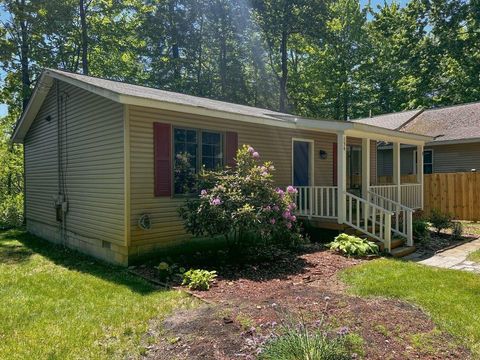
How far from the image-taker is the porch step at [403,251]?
7.32 meters

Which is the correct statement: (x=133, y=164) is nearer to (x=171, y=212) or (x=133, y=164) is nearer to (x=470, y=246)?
(x=171, y=212)

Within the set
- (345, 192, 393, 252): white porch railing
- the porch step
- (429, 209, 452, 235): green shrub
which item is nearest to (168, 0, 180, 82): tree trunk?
(345, 192, 393, 252): white porch railing

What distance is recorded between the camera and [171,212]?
7.30 meters

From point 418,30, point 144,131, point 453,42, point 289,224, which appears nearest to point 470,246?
point 289,224

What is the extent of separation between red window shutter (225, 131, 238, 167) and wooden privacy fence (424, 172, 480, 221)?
7.91 metres

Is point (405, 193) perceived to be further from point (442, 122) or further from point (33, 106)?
point (33, 106)

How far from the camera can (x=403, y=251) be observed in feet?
24.6

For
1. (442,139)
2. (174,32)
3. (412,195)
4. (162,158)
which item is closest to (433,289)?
Result: (162,158)

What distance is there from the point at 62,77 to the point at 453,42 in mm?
22151

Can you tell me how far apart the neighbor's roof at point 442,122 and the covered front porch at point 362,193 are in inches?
191

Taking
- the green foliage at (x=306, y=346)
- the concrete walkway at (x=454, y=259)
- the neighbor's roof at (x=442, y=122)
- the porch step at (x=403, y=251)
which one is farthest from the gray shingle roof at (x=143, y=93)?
the neighbor's roof at (x=442, y=122)

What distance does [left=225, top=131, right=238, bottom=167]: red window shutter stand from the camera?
8203 mm

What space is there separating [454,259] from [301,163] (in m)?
4.51

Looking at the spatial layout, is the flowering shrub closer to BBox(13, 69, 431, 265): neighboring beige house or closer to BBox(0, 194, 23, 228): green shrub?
BBox(13, 69, 431, 265): neighboring beige house
